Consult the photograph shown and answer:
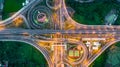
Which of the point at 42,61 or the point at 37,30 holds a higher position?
the point at 37,30

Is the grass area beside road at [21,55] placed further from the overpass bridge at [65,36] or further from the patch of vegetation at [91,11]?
the patch of vegetation at [91,11]

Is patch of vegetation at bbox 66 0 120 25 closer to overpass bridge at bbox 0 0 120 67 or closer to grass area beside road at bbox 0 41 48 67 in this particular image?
overpass bridge at bbox 0 0 120 67

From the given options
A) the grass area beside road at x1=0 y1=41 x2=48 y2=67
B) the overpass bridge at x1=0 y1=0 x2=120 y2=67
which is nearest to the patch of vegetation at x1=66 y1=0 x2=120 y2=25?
the overpass bridge at x1=0 y1=0 x2=120 y2=67

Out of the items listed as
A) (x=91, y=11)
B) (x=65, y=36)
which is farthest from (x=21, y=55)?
(x=91, y=11)

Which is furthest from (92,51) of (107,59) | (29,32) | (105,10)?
(29,32)

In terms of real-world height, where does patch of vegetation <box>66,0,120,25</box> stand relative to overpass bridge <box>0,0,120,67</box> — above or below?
above

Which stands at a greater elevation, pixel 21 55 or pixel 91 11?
pixel 91 11

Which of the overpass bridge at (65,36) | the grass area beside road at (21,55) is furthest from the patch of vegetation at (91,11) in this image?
the grass area beside road at (21,55)

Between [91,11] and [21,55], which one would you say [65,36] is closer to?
[91,11]

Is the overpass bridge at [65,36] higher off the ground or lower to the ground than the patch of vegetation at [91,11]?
lower

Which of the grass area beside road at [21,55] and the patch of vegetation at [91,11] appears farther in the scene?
the patch of vegetation at [91,11]

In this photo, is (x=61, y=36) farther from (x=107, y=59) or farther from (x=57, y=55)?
(x=107, y=59)
